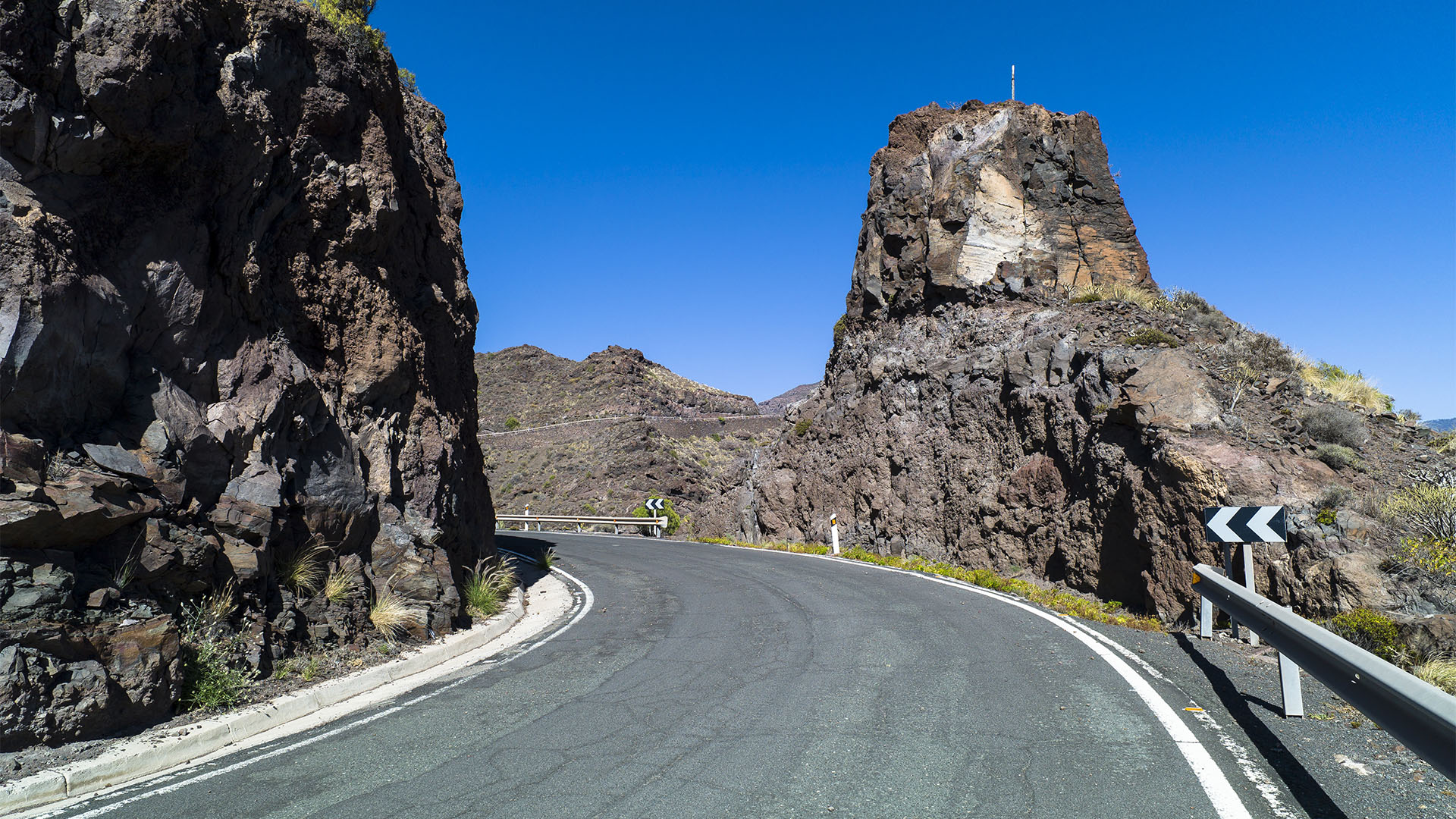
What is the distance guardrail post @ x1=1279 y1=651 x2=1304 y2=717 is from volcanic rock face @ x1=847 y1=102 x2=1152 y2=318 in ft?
54.9

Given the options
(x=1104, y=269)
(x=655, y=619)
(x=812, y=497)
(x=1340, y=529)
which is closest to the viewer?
(x=1340, y=529)

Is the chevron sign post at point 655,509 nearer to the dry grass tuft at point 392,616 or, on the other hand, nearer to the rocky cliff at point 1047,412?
the rocky cliff at point 1047,412

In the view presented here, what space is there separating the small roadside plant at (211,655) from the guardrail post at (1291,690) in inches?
309

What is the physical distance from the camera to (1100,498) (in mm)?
13062

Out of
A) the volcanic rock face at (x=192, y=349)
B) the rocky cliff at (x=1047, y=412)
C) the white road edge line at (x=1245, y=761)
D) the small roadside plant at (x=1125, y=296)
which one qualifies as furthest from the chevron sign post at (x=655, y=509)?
the white road edge line at (x=1245, y=761)

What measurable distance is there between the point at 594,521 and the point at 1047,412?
21.8m

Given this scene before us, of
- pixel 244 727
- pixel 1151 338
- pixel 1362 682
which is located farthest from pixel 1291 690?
pixel 1151 338

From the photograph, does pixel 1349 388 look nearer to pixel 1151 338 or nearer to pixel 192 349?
pixel 1151 338

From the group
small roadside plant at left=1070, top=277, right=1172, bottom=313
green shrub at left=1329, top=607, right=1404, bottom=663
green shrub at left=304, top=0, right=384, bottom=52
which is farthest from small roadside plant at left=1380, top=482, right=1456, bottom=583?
green shrub at left=304, top=0, right=384, bottom=52

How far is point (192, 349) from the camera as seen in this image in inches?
287

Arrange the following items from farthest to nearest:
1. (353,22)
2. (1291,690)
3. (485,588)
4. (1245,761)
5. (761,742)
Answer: (485,588) < (353,22) < (1291,690) < (761,742) < (1245,761)

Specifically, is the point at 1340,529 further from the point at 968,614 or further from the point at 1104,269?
the point at 1104,269

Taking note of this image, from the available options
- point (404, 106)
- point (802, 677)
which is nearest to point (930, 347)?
point (404, 106)

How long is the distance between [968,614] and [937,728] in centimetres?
477
